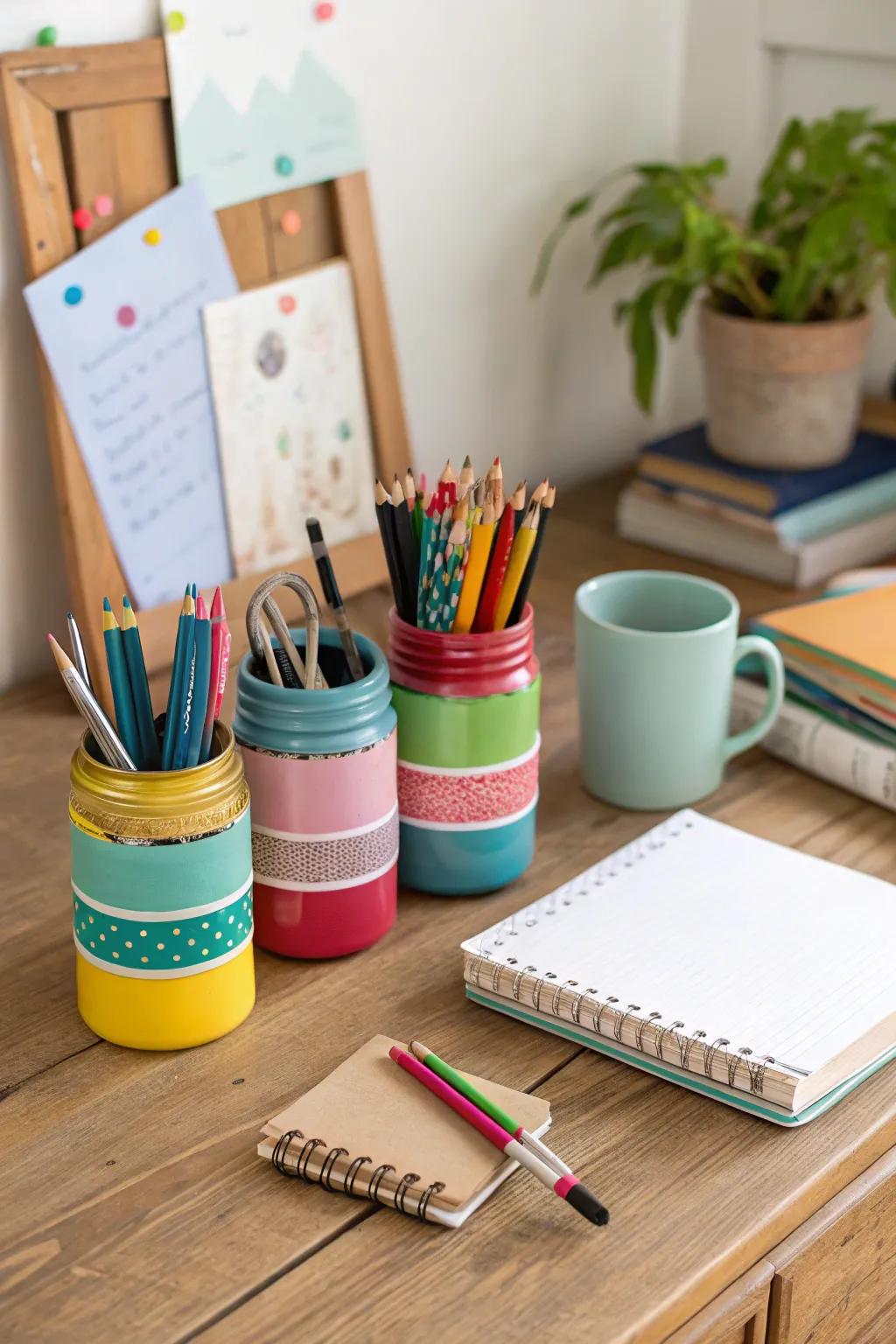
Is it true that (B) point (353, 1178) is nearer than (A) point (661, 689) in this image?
Yes

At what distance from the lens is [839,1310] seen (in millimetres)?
734

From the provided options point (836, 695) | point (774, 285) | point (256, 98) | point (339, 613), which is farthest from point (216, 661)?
point (774, 285)

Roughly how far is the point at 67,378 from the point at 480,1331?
0.66m

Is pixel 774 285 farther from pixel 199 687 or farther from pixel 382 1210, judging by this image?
pixel 382 1210

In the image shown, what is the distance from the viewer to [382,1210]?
0.65 m

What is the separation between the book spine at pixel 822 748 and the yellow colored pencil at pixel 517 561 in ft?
0.85

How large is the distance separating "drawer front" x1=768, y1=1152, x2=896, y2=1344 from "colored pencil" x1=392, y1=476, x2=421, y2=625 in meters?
0.36

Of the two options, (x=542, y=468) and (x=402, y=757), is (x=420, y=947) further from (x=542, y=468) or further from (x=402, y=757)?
(x=542, y=468)

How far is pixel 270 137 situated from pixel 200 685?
57cm

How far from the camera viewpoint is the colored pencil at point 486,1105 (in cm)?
66

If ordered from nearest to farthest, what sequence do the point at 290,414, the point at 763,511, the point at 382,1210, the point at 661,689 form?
the point at 382,1210
the point at 661,689
the point at 290,414
the point at 763,511

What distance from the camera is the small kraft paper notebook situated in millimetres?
649

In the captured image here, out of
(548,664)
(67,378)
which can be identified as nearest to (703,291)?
(548,664)

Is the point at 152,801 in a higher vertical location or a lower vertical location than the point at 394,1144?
higher
